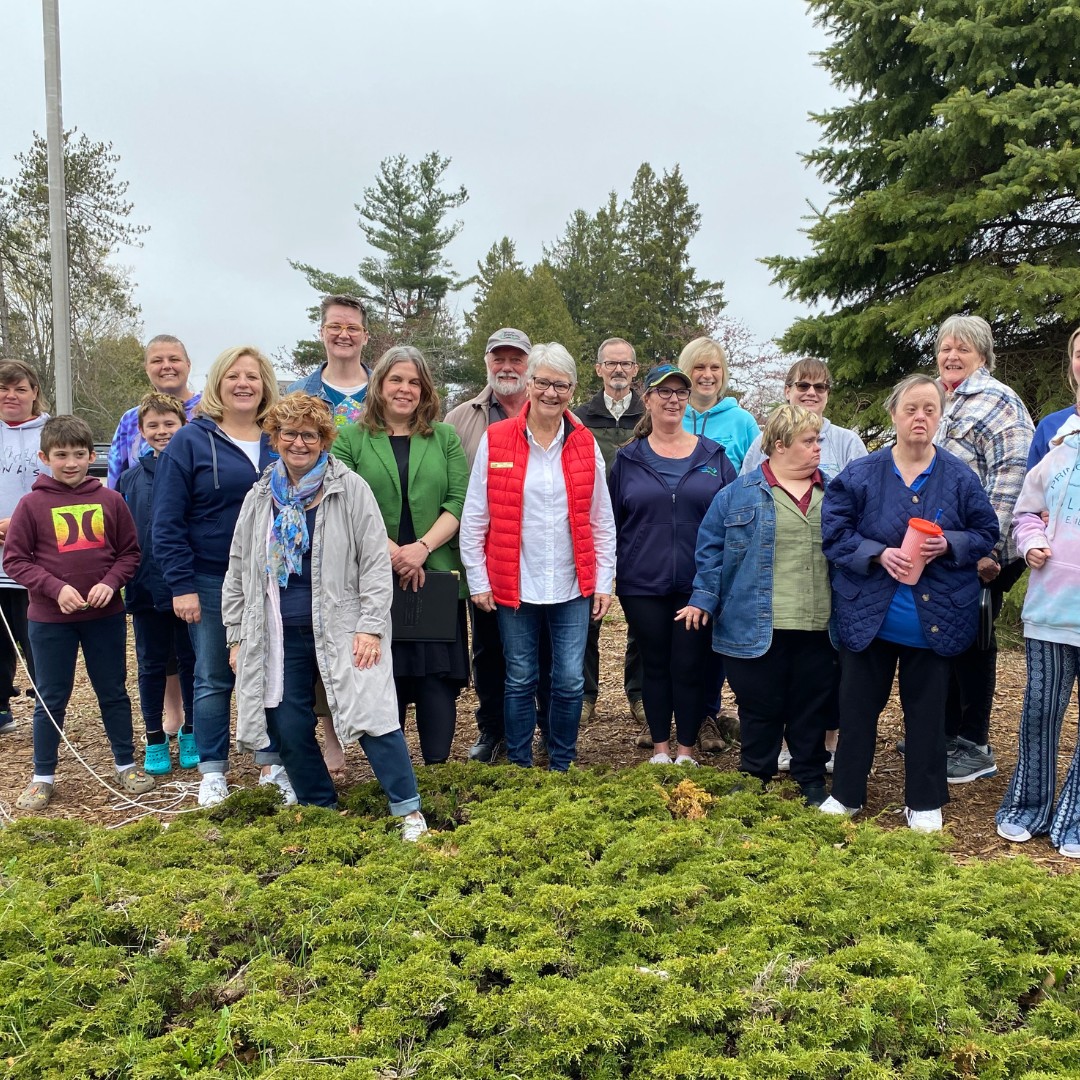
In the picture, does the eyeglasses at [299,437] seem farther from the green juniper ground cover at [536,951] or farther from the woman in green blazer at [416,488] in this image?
the green juniper ground cover at [536,951]

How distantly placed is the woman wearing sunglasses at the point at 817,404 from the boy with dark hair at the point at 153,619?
3490mm

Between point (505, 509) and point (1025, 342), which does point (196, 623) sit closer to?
point (505, 509)

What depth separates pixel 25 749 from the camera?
5.84 m

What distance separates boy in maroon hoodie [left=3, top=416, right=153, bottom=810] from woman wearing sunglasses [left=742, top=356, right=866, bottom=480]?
3.64 metres

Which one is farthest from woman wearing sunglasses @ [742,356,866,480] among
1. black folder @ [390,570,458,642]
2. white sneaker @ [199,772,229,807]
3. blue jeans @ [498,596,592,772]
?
white sneaker @ [199,772,229,807]

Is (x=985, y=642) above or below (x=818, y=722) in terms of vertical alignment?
above

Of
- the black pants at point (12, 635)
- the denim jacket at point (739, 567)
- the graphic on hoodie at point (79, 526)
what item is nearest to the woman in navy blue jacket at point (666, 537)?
the denim jacket at point (739, 567)

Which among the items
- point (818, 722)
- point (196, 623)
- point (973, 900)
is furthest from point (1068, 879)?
point (196, 623)

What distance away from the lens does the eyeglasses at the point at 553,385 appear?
14.6ft

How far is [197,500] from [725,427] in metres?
3.19

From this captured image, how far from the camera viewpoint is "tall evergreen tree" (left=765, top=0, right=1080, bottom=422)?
25.9 ft

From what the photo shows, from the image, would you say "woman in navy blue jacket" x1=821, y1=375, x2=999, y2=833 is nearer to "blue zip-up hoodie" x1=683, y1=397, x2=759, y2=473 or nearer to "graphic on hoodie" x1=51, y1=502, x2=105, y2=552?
"blue zip-up hoodie" x1=683, y1=397, x2=759, y2=473

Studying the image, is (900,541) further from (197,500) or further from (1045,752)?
(197,500)

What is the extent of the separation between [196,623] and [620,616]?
6844 mm
